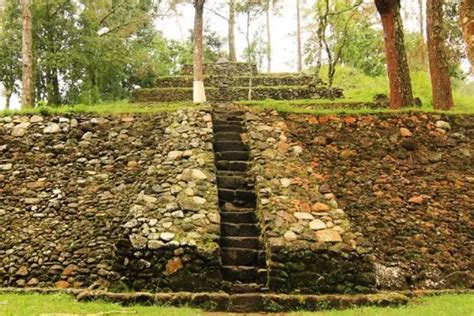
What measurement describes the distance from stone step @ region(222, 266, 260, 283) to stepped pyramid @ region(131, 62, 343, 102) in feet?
38.7

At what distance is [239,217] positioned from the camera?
8352mm

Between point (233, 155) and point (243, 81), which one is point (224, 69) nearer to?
point (243, 81)

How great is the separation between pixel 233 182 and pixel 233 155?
0.91 meters

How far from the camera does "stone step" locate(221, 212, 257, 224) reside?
830cm

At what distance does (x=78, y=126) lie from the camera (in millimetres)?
10711

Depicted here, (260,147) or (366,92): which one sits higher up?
(366,92)

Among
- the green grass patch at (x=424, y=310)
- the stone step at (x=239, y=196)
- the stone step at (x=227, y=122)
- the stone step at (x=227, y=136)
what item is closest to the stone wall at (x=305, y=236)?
the stone step at (x=239, y=196)

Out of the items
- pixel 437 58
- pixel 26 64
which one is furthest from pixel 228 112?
pixel 26 64

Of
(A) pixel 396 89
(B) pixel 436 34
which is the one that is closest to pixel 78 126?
(A) pixel 396 89

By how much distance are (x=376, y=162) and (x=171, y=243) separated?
15.8ft

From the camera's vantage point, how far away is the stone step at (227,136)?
10.3 metres

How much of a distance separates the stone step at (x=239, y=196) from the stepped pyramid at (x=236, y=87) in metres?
10.3

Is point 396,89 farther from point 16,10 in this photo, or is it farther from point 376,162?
point 16,10

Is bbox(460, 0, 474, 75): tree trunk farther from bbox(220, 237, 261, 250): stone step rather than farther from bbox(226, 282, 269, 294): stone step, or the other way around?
bbox(226, 282, 269, 294): stone step
